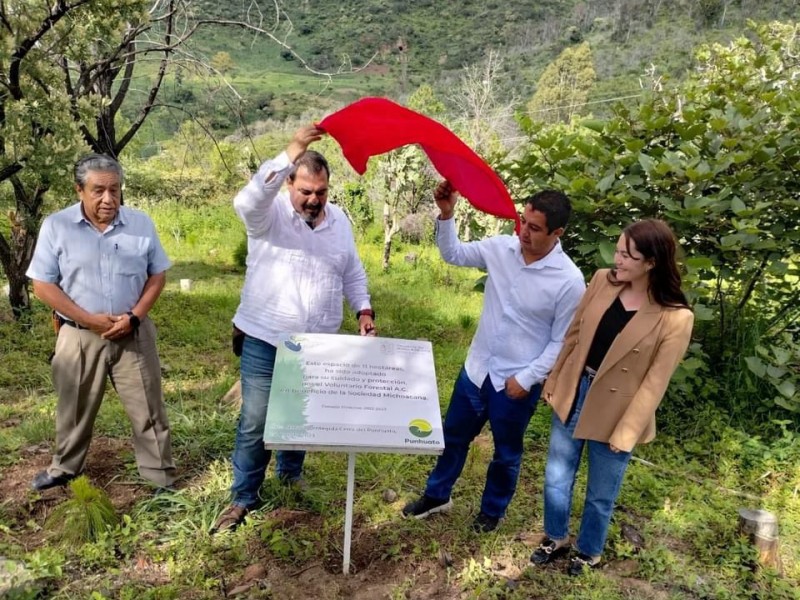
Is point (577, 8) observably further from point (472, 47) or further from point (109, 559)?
point (109, 559)

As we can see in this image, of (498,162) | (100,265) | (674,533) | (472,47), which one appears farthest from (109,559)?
(472,47)

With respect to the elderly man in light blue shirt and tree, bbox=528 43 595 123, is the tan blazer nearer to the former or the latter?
the elderly man in light blue shirt

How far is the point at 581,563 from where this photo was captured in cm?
264

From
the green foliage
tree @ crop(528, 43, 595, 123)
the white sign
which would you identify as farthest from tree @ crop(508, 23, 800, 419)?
tree @ crop(528, 43, 595, 123)

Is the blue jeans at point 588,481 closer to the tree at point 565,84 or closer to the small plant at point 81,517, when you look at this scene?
the small plant at point 81,517

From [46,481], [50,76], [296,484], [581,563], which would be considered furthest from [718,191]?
[50,76]

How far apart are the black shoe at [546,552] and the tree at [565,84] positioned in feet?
119

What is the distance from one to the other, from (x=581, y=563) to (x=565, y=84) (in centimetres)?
4183

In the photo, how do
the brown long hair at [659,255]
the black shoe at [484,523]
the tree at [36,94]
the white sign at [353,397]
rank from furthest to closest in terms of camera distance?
the tree at [36,94], the black shoe at [484,523], the white sign at [353,397], the brown long hair at [659,255]

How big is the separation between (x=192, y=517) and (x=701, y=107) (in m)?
4.00

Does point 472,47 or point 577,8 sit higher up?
point 577,8

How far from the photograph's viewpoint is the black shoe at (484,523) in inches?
114

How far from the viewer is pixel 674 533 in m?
3.08

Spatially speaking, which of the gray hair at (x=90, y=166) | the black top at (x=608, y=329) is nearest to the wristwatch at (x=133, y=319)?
the gray hair at (x=90, y=166)
